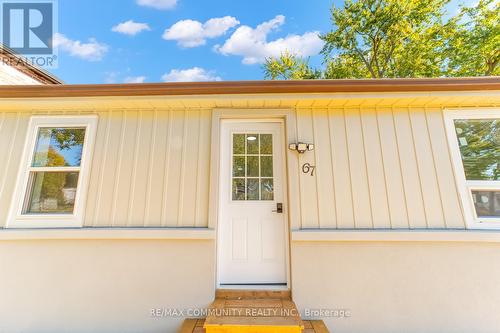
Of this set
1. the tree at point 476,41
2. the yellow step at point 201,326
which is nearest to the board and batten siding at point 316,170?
the yellow step at point 201,326

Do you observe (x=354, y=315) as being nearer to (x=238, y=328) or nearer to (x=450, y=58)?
(x=238, y=328)

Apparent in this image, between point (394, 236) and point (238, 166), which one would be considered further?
point (238, 166)

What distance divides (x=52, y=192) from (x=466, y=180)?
515 cm

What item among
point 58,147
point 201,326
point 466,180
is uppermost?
point 58,147

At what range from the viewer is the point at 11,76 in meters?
5.34

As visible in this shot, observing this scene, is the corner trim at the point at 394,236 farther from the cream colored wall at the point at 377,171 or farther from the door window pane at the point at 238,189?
the door window pane at the point at 238,189

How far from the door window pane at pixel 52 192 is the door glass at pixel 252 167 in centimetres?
207

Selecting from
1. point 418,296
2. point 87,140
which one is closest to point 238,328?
point 418,296

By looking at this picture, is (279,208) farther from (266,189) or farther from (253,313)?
(253,313)

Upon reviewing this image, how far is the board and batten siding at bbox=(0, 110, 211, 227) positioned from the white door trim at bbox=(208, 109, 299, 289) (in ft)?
0.32

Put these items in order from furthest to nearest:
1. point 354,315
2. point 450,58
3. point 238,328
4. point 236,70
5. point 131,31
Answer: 1. point 236,70
2. point 450,58
3. point 131,31
4. point 354,315
5. point 238,328

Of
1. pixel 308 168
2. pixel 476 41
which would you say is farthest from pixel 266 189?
pixel 476 41

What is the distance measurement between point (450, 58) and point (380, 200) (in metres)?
10.5

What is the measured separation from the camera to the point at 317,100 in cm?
254
